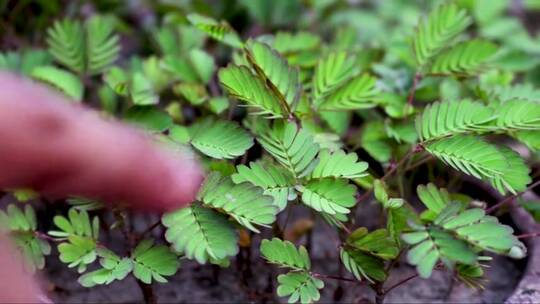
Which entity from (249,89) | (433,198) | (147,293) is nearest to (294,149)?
(249,89)

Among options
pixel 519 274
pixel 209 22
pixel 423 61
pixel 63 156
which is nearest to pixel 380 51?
pixel 423 61

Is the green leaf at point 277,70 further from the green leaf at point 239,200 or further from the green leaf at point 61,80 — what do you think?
the green leaf at point 61,80

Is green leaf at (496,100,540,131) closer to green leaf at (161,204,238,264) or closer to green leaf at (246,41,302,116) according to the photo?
green leaf at (246,41,302,116)

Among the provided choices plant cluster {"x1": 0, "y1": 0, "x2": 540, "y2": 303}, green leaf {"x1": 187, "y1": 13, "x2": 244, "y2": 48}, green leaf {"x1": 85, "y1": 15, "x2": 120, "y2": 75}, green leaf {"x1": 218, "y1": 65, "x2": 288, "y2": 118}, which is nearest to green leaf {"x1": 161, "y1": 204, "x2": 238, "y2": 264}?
plant cluster {"x1": 0, "y1": 0, "x2": 540, "y2": 303}

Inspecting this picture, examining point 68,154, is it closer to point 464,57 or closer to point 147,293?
point 147,293

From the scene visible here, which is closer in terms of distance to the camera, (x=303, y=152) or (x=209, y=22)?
(x=303, y=152)

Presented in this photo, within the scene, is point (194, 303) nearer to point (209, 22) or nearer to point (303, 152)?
point (303, 152)
